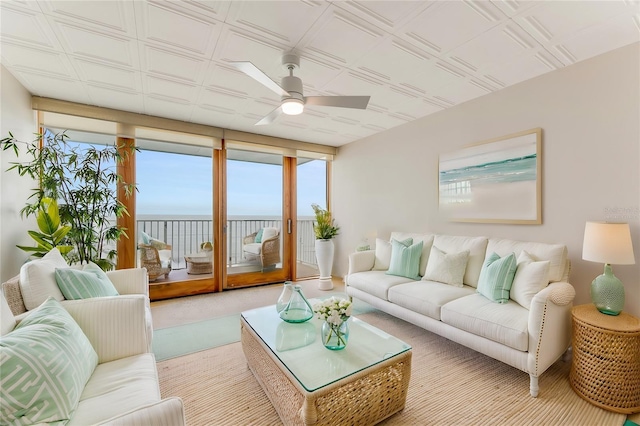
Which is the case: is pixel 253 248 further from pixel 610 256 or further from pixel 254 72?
pixel 610 256

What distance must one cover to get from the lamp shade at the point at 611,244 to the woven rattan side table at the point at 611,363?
0.40 metres

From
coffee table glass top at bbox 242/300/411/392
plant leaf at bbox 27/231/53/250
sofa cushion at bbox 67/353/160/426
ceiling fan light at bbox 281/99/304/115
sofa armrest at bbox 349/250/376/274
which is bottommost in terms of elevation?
coffee table glass top at bbox 242/300/411/392

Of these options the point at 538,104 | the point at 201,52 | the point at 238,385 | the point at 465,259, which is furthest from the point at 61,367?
the point at 538,104

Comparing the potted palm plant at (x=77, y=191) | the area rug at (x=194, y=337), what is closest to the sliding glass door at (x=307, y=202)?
the area rug at (x=194, y=337)

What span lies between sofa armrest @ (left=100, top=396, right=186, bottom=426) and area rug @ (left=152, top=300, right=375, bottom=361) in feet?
5.70

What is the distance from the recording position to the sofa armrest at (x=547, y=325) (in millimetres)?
1830

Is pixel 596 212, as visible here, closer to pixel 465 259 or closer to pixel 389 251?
pixel 465 259

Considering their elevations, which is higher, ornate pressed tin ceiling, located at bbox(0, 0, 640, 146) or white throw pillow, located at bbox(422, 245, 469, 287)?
ornate pressed tin ceiling, located at bbox(0, 0, 640, 146)

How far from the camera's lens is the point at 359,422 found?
59.1 inches

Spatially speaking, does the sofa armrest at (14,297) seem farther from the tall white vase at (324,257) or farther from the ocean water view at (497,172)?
the ocean water view at (497,172)

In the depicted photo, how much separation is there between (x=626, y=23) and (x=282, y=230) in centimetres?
447

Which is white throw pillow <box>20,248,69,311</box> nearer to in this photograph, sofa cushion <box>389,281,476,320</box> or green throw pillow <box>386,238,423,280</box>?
sofa cushion <box>389,281,476,320</box>

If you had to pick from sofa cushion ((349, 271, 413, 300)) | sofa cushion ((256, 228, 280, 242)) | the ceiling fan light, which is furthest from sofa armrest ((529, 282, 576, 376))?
sofa cushion ((256, 228, 280, 242))

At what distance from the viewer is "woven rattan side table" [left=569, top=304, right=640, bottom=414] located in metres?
1.71
